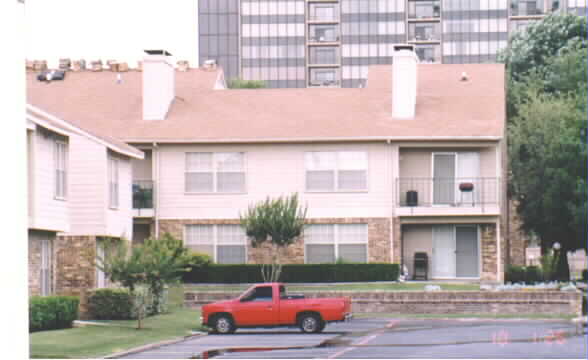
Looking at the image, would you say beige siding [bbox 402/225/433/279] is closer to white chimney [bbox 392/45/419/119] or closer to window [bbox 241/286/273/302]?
white chimney [bbox 392/45/419/119]

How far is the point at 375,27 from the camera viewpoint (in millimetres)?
128125

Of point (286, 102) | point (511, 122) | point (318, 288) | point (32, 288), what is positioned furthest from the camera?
point (511, 122)

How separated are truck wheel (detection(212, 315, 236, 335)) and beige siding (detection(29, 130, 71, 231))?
4.99 m

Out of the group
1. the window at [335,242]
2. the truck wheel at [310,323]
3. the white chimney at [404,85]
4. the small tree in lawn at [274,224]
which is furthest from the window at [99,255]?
the white chimney at [404,85]

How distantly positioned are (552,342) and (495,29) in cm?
10279

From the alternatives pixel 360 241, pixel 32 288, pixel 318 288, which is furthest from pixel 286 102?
pixel 32 288

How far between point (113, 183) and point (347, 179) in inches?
408

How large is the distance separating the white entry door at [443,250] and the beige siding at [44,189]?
16780 mm

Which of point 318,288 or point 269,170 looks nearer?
point 318,288

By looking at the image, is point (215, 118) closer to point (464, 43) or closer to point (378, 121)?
point (378, 121)

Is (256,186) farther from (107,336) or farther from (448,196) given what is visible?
(107,336)

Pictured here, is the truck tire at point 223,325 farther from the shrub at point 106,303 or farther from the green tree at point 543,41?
the green tree at point 543,41

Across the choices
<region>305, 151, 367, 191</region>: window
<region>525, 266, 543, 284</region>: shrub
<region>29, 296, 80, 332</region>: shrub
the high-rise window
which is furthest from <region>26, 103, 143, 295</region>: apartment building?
the high-rise window

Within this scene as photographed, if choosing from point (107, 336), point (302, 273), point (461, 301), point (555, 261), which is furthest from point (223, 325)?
point (555, 261)
